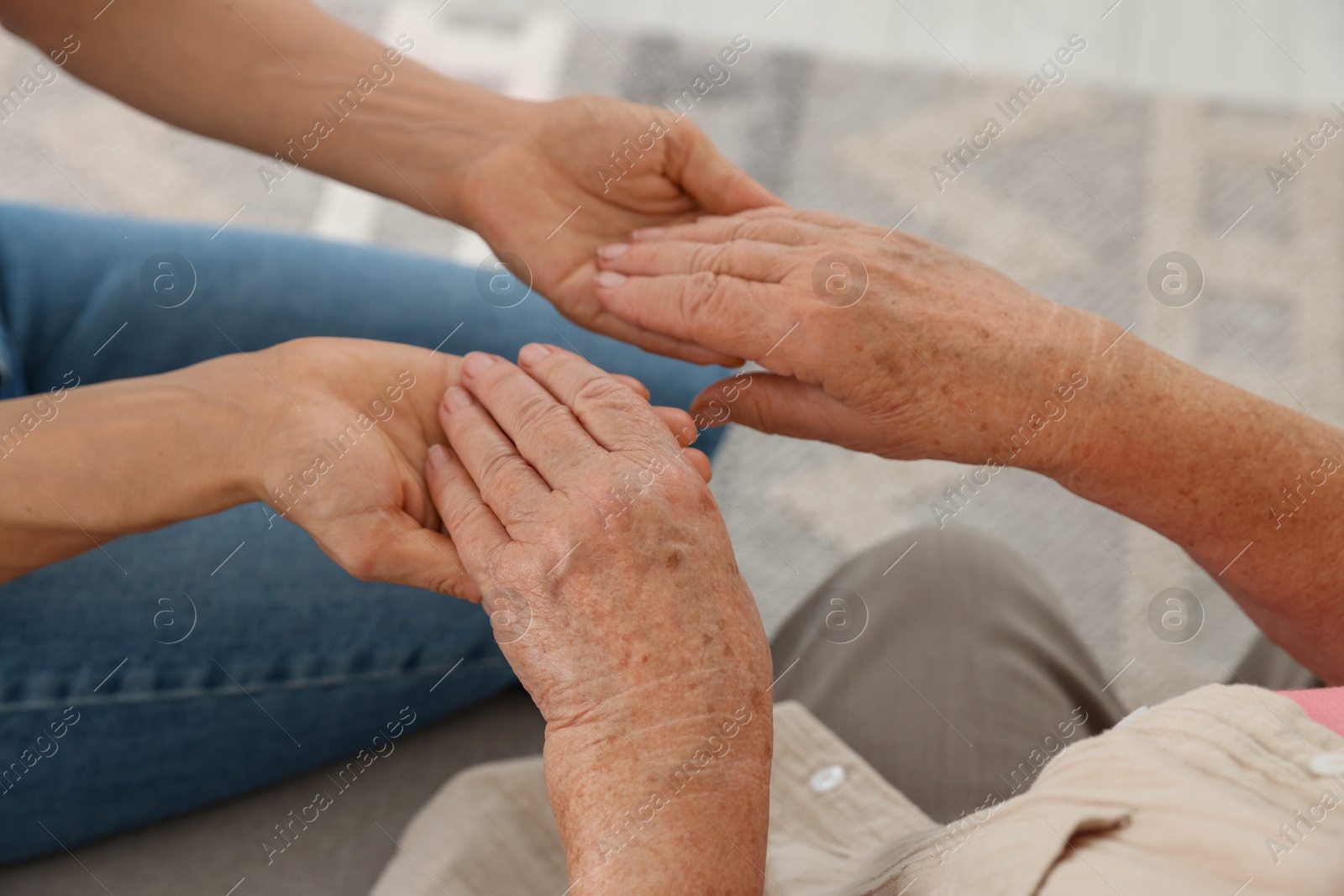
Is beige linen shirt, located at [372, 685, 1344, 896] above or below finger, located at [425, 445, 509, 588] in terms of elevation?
above

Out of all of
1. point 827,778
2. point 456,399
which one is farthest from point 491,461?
point 827,778

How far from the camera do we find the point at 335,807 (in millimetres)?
1005

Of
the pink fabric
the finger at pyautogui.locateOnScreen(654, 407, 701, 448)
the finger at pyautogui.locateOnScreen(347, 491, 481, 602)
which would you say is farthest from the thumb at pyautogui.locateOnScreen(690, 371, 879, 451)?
the pink fabric

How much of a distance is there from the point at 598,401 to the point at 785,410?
0.24 meters

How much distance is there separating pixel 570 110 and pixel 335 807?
837 mm

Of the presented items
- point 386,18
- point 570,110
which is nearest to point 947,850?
point 570,110

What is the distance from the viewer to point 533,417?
2.94 ft

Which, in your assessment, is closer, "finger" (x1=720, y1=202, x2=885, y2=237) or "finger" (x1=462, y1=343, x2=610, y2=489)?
"finger" (x1=462, y1=343, x2=610, y2=489)

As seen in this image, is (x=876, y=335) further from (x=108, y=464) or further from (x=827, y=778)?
(x=108, y=464)

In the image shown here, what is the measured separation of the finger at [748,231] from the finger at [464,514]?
1.27 ft

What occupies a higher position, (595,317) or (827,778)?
(595,317)

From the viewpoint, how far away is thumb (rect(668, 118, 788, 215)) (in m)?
1.15

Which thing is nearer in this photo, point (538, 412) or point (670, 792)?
point (670, 792)

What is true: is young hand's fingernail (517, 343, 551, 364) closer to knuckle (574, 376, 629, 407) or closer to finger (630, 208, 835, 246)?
knuckle (574, 376, 629, 407)
